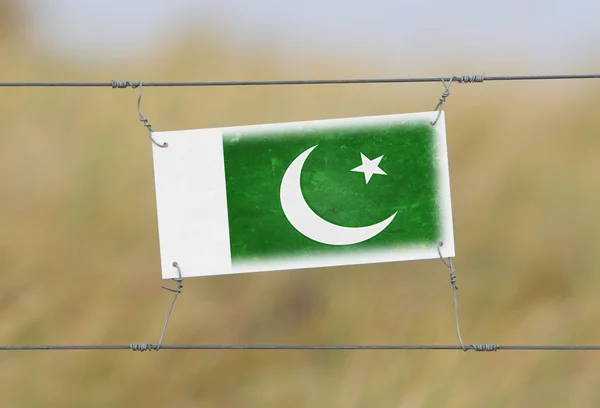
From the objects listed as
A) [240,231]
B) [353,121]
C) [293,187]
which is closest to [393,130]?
[353,121]

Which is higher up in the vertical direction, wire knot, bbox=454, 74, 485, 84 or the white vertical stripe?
wire knot, bbox=454, 74, 485, 84

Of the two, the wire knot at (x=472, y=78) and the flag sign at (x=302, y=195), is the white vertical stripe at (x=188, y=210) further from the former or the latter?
the wire knot at (x=472, y=78)

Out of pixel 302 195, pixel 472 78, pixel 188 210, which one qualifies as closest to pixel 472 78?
pixel 472 78

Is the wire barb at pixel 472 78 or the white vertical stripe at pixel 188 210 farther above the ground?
the wire barb at pixel 472 78

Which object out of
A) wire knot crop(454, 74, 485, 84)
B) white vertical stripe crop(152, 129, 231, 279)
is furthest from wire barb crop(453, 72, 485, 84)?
white vertical stripe crop(152, 129, 231, 279)

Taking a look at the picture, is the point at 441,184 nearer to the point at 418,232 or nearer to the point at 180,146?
the point at 418,232

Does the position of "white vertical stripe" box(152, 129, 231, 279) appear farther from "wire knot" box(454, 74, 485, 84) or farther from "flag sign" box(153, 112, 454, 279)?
"wire knot" box(454, 74, 485, 84)

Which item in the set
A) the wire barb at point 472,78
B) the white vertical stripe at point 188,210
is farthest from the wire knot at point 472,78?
the white vertical stripe at point 188,210
